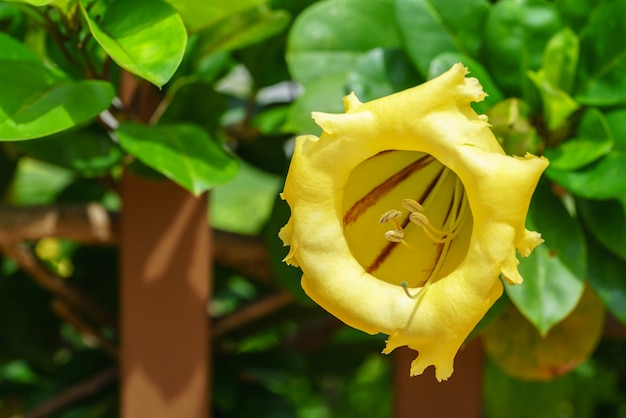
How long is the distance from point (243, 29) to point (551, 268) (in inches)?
13.7

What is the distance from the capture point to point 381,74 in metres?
0.83

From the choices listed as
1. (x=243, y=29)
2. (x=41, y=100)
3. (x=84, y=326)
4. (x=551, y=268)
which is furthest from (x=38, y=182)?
(x=551, y=268)

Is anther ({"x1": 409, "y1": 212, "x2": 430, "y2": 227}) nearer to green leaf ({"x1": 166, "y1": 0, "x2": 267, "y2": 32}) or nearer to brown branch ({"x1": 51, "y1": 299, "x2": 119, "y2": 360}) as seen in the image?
green leaf ({"x1": 166, "y1": 0, "x2": 267, "y2": 32})

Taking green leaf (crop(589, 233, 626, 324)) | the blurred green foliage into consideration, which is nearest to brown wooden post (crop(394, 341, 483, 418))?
the blurred green foliage

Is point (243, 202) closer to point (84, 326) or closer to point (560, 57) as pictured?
point (84, 326)

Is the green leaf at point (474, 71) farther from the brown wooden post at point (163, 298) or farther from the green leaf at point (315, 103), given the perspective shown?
the brown wooden post at point (163, 298)

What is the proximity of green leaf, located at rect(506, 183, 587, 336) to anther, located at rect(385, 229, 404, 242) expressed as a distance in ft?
0.62

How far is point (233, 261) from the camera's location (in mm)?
1078

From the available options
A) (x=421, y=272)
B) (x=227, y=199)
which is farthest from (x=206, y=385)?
(x=227, y=199)

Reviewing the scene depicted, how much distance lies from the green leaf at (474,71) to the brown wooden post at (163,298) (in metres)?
0.31

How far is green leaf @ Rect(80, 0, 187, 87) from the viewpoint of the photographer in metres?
0.68

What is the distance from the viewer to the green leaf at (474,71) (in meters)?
0.77

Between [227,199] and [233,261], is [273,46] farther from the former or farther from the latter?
[227,199]

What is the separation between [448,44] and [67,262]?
733 millimetres
